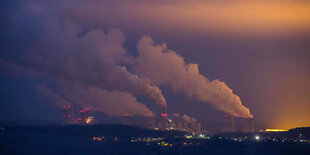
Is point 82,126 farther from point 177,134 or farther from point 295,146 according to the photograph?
point 295,146

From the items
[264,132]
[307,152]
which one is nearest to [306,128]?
[264,132]

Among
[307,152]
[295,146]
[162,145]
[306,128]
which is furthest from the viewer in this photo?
[306,128]

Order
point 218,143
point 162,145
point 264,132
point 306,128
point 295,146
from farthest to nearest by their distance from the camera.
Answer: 1. point 264,132
2. point 306,128
3. point 162,145
4. point 218,143
5. point 295,146

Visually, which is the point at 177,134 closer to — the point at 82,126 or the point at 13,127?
the point at 82,126

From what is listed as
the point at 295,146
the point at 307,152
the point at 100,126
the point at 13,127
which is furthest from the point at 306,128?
the point at 13,127

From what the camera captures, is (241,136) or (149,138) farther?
(149,138)

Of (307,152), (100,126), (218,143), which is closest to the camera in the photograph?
(307,152)
